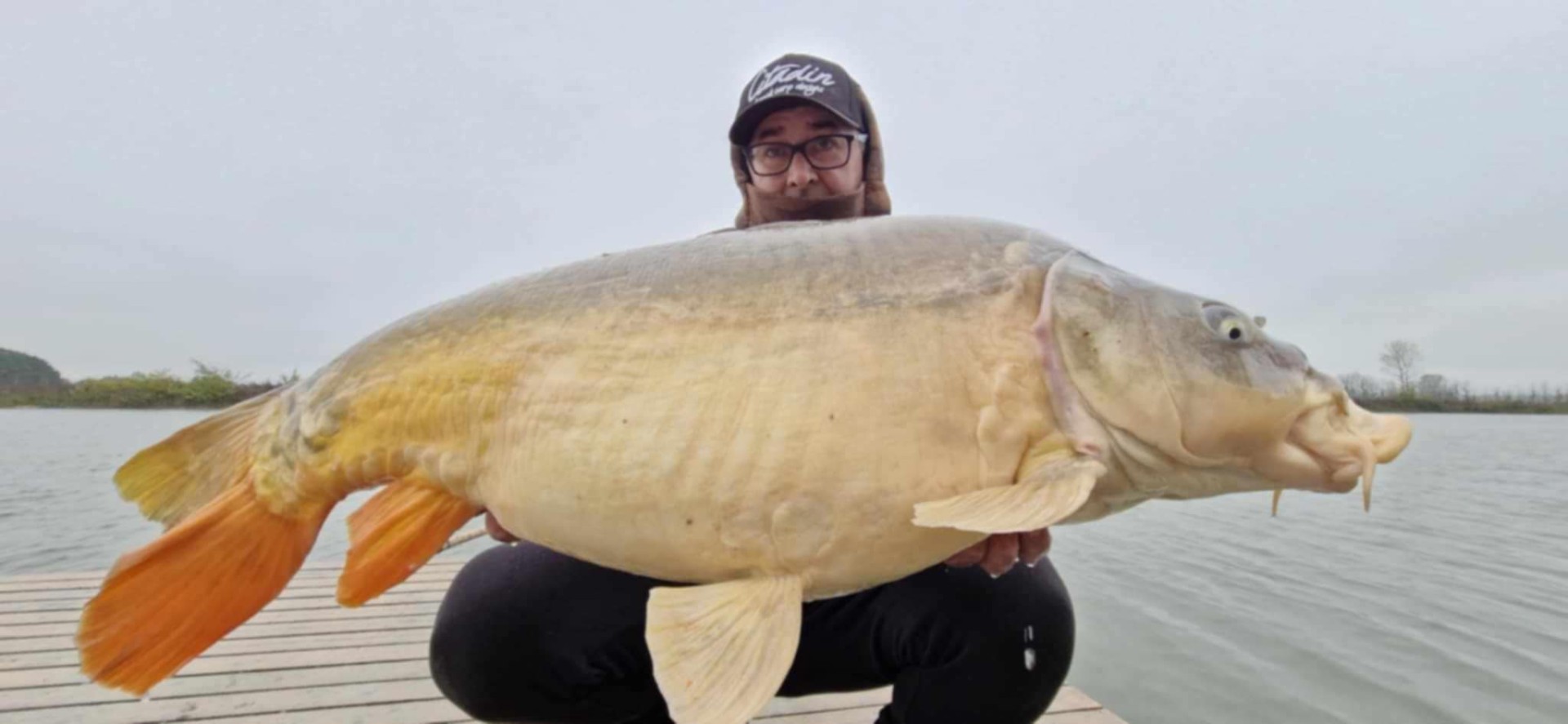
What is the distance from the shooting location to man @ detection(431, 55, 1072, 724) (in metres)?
1.81

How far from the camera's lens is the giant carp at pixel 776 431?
128cm

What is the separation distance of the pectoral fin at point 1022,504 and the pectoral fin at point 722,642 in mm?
279

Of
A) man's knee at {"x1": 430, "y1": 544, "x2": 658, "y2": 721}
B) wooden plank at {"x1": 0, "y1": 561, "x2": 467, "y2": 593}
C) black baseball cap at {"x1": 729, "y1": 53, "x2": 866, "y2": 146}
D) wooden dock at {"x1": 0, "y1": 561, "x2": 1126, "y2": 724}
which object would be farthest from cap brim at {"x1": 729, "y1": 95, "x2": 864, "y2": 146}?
wooden plank at {"x1": 0, "y1": 561, "x2": 467, "y2": 593}

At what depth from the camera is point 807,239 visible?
5.02ft

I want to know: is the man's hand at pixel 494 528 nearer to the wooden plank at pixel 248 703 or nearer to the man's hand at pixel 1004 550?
the man's hand at pixel 1004 550

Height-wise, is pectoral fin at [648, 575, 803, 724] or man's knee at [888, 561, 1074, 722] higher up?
pectoral fin at [648, 575, 803, 724]

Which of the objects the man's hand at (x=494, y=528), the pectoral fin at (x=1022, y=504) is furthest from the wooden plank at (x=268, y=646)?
the pectoral fin at (x=1022, y=504)

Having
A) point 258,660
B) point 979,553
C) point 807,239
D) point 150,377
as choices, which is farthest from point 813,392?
point 150,377

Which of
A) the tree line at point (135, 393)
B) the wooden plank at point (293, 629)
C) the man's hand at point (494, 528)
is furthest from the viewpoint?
the tree line at point (135, 393)

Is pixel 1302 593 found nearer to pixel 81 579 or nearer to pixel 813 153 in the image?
pixel 813 153

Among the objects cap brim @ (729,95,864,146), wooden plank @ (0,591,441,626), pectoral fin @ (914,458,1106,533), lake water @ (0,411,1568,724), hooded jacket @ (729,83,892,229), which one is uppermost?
cap brim @ (729,95,864,146)

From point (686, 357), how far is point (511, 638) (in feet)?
2.93

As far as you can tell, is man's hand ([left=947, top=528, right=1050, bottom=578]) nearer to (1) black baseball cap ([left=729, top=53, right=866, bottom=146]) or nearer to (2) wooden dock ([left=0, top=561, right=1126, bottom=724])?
(1) black baseball cap ([left=729, top=53, right=866, bottom=146])

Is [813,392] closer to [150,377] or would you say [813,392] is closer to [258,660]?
[258,660]
